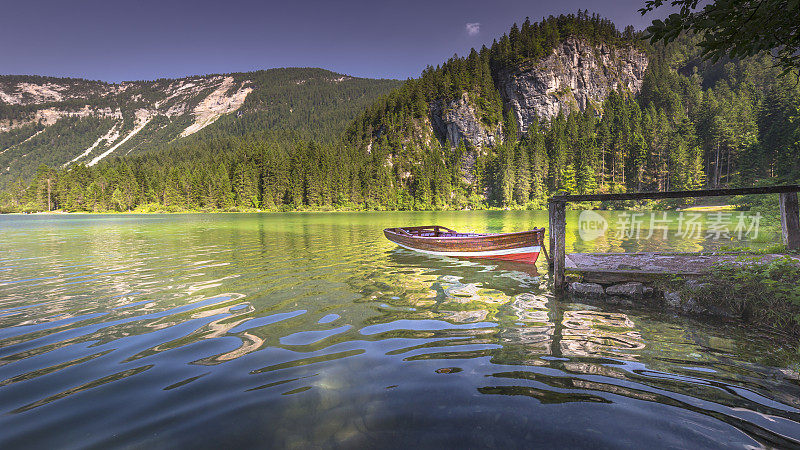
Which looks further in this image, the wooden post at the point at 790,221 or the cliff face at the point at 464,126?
the cliff face at the point at 464,126

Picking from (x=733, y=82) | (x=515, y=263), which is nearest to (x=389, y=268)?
(x=515, y=263)

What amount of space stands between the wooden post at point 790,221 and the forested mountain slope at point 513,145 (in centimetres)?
4405

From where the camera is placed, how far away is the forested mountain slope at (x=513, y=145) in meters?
84.8

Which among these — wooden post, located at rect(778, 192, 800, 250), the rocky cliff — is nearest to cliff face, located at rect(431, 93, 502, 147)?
the rocky cliff

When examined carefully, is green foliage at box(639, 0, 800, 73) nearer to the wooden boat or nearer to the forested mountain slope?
the wooden boat

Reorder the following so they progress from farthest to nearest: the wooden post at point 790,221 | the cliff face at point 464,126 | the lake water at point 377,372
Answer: the cliff face at point 464,126 < the wooden post at point 790,221 < the lake water at point 377,372

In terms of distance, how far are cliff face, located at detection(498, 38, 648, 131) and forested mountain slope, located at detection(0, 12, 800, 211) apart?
659 millimetres

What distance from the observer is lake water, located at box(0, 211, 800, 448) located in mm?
3578

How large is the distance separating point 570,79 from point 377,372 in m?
191

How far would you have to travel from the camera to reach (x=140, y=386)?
4.68 metres

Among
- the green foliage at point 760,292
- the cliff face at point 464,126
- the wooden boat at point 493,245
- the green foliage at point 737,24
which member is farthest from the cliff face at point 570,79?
the green foliage at point 737,24

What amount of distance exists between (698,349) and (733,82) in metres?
220

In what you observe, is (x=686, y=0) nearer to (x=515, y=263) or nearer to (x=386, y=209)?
(x=515, y=263)

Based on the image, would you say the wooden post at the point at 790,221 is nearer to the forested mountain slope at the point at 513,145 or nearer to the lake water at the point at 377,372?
the lake water at the point at 377,372
